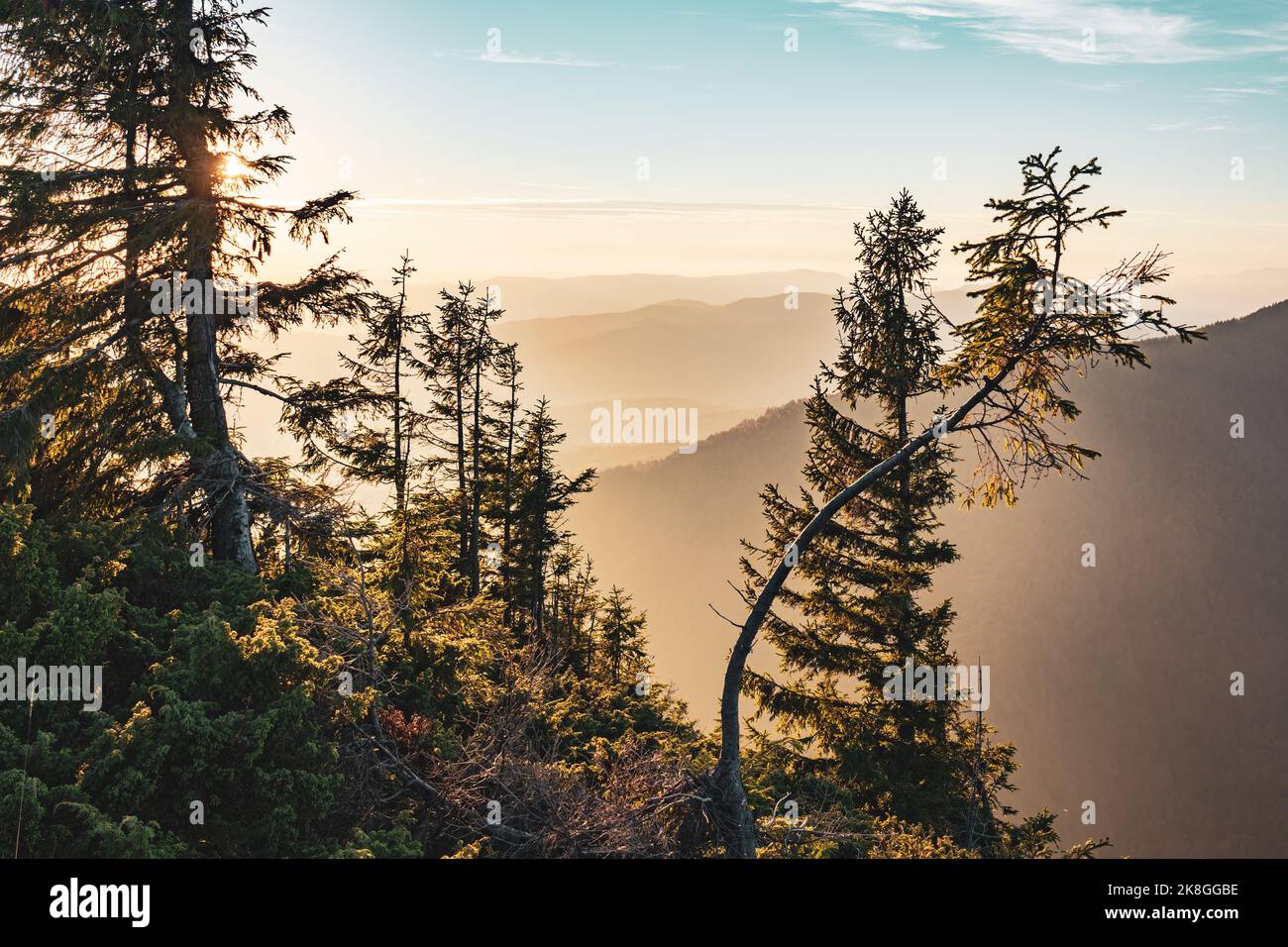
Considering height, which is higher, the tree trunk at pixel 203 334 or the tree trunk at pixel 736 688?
the tree trunk at pixel 203 334

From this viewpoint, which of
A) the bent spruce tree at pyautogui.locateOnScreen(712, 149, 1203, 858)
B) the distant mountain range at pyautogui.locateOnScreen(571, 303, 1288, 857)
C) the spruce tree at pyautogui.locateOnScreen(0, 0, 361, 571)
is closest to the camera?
the bent spruce tree at pyautogui.locateOnScreen(712, 149, 1203, 858)

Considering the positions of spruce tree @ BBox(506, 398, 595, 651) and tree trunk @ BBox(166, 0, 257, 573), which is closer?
tree trunk @ BBox(166, 0, 257, 573)

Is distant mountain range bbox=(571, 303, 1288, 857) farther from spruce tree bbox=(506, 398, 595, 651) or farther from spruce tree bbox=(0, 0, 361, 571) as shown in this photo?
spruce tree bbox=(0, 0, 361, 571)

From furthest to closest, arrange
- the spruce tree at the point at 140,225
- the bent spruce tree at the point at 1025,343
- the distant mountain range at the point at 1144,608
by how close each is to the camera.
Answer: the distant mountain range at the point at 1144,608, the spruce tree at the point at 140,225, the bent spruce tree at the point at 1025,343

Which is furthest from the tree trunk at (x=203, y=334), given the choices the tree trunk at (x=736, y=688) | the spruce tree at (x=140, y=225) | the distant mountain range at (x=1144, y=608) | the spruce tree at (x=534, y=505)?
the distant mountain range at (x=1144, y=608)

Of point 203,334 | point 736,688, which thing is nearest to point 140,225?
point 203,334

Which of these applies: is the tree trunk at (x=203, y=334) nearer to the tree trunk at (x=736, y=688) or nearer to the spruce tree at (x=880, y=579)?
the tree trunk at (x=736, y=688)

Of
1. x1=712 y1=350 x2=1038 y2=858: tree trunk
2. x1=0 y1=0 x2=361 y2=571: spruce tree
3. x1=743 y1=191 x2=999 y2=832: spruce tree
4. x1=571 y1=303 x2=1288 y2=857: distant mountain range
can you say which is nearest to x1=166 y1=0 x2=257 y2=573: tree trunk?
x1=0 y1=0 x2=361 y2=571: spruce tree

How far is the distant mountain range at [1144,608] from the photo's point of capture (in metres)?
52.2

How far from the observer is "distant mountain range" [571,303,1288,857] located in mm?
52156

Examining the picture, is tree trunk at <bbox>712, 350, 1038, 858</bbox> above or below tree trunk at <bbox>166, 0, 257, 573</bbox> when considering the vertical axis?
below

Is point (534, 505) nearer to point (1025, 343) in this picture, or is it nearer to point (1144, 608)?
point (1025, 343)

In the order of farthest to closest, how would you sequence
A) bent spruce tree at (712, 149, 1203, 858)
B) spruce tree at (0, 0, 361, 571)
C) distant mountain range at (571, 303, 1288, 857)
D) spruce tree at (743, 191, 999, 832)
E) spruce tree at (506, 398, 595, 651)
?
1. distant mountain range at (571, 303, 1288, 857)
2. spruce tree at (506, 398, 595, 651)
3. spruce tree at (743, 191, 999, 832)
4. spruce tree at (0, 0, 361, 571)
5. bent spruce tree at (712, 149, 1203, 858)

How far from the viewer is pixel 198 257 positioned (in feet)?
42.5
